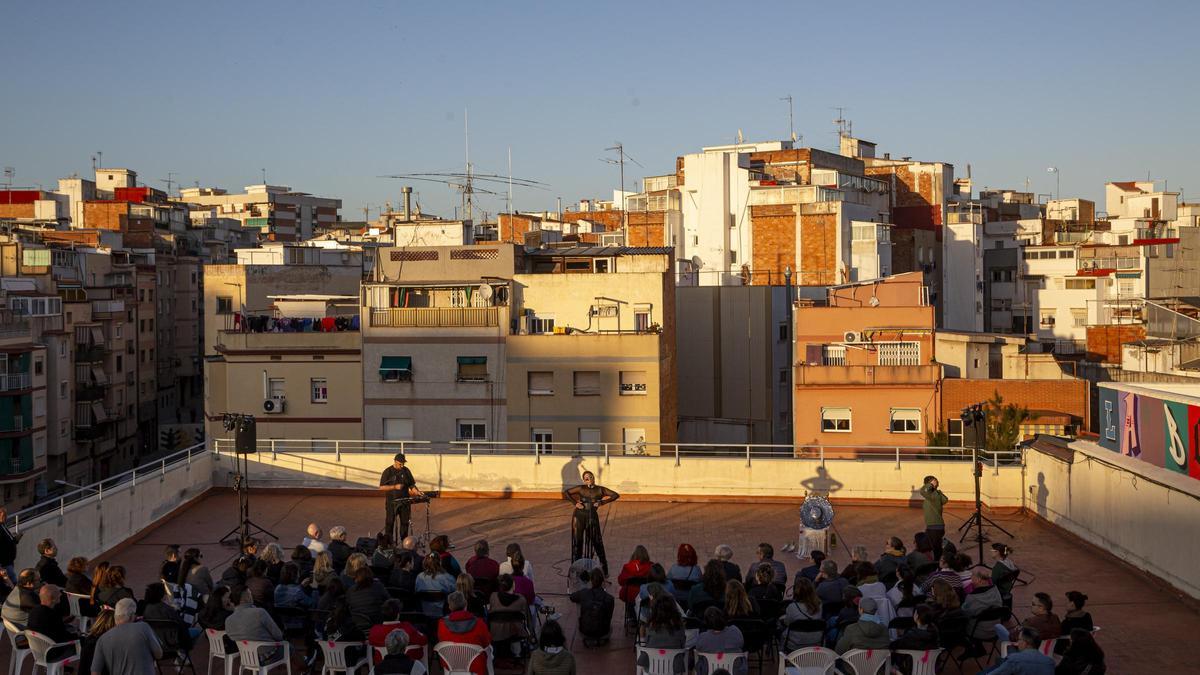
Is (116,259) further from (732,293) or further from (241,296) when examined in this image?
(732,293)

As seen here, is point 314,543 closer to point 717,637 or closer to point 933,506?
point 717,637

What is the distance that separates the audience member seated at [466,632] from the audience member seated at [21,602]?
3275mm

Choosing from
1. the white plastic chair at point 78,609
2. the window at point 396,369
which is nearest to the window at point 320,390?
the window at point 396,369

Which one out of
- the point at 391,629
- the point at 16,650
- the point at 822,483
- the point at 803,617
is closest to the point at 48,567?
the point at 16,650

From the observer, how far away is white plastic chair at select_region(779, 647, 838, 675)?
9102 mm

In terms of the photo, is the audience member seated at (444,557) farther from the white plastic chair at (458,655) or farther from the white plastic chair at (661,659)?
the white plastic chair at (661,659)

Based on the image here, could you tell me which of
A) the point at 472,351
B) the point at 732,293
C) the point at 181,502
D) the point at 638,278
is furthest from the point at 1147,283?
the point at 181,502

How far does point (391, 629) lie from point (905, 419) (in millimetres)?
21421

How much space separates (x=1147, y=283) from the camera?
61219 millimetres

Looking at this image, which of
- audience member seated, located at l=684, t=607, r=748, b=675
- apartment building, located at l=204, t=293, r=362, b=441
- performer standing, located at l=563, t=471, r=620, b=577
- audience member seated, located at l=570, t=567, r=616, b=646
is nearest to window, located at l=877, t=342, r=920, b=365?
apartment building, located at l=204, t=293, r=362, b=441

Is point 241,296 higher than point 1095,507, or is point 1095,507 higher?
point 241,296

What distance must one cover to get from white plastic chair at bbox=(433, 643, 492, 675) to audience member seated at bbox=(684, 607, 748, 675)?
65.6 inches

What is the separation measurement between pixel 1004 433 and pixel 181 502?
53.8ft

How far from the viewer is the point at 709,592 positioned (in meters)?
10.2
